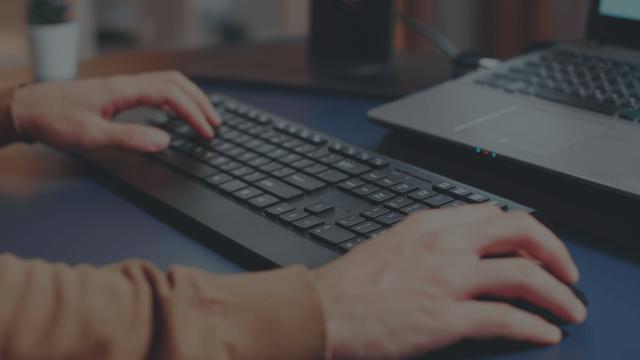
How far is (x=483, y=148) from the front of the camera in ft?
2.47

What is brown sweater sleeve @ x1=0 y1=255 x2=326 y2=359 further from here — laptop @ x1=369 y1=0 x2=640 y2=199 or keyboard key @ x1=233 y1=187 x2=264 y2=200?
laptop @ x1=369 y1=0 x2=640 y2=199

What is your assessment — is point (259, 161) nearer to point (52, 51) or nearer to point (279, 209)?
point (279, 209)

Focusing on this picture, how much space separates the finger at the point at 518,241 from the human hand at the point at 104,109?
394 mm

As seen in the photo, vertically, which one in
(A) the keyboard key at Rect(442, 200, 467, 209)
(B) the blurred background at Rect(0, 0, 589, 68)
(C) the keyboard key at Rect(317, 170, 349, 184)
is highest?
(A) the keyboard key at Rect(442, 200, 467, 209)

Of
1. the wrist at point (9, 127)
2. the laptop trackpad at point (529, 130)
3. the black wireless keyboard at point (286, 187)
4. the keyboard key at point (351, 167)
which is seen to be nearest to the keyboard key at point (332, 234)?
the black wireless keyboard at point (286, 187)

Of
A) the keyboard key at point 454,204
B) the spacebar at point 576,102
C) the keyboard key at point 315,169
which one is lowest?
the keyboard key at point 315,169

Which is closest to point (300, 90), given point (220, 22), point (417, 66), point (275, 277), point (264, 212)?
point (417, 66)

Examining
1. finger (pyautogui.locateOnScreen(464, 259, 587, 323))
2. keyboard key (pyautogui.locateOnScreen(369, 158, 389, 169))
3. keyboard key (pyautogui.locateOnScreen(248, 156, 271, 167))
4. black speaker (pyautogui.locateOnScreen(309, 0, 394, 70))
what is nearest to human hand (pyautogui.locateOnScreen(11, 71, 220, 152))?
keyboard key (pyautogui.locateOnScreen(248, 156, 271, 167))

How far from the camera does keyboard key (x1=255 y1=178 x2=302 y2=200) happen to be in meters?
0.69

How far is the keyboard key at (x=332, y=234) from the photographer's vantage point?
60 centimetres

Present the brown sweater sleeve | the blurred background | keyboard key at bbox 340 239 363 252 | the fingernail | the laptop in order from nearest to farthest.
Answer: the brown sweater sleeve, keyboard key at bbox 340 239 363 252, the laptop, the fingernail, the blurred background

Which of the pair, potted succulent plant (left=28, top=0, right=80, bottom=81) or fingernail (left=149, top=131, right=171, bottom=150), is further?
potted succulent plant (left=28, top=0, right=80, bottom=81)

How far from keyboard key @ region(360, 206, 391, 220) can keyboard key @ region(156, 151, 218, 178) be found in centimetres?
19

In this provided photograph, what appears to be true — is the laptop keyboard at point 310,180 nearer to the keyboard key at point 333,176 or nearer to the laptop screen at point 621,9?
the keyboard key at point 333,176
